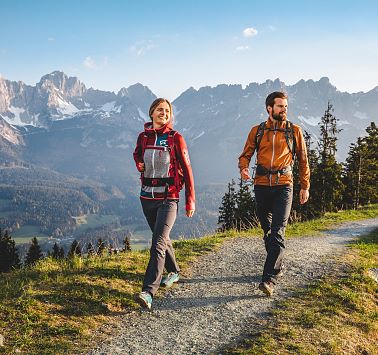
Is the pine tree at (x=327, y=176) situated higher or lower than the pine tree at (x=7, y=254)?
higher

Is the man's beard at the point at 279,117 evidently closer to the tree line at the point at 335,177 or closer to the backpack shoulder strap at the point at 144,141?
the backpack shoulder strap at the point at 144,141

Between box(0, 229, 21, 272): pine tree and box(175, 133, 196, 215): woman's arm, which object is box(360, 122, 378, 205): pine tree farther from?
box(0, 229, 21, 272): pine tree

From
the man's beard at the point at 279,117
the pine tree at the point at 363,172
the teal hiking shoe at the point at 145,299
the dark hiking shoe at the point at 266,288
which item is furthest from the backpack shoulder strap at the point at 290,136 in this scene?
the pine tree at the point at 363,172

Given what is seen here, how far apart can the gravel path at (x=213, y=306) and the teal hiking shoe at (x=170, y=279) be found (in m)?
0.15

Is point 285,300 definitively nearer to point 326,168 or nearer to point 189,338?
point 189,338

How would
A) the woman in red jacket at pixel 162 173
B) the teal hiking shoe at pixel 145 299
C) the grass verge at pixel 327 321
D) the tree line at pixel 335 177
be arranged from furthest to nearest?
the tree line at pixel 335 177, the woman in red jacket at pixel 162 173, the teal hiking shoe at pixel 145 299, the grass verge at pixel 327 321

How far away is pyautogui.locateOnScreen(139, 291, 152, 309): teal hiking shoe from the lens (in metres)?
6.28

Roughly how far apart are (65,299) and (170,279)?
2.09 metres

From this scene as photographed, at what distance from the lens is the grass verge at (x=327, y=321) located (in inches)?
207

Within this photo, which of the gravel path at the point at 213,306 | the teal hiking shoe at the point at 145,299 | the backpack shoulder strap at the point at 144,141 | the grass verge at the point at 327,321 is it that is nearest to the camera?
the grass verge at the point at 327,321

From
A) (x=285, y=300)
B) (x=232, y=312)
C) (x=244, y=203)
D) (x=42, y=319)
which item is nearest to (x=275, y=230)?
(x=285, y=300)

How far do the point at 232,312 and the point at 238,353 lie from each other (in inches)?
56.3

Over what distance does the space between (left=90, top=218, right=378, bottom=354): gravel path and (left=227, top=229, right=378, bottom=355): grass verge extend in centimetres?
31

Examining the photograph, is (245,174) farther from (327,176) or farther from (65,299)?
(327,176)
